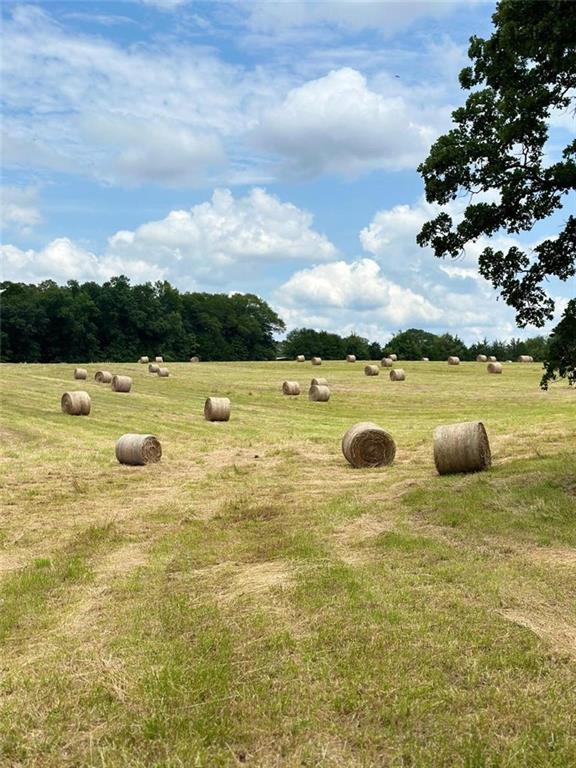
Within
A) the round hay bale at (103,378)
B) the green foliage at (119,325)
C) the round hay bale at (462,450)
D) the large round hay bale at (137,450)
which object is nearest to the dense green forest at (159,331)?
the green foliage at (119,325)

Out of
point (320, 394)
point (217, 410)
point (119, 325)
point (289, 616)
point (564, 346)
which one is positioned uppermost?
point (119, 325)

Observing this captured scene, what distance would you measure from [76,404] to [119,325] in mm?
84147

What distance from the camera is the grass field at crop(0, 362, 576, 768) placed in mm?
5625

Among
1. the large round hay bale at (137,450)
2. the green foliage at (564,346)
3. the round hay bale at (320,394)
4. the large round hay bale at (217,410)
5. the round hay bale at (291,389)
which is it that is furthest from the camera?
the round hay bale at (291,389)

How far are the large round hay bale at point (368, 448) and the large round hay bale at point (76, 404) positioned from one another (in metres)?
15.8

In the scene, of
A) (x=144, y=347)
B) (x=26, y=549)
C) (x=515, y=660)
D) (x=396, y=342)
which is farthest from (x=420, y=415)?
(x=396, y=342)

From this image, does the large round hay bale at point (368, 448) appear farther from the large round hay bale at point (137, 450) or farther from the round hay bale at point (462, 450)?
the large round hay bale at point (137, 450)

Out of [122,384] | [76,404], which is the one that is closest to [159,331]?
[122,384]

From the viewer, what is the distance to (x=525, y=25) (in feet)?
43.2

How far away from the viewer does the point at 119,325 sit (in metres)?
113

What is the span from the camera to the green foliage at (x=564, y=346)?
48.9 feet

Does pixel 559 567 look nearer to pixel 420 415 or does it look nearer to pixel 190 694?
pixel 190 694

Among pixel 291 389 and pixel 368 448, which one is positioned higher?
pixel 291 389

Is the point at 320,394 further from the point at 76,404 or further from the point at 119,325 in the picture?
the point at 119,325
